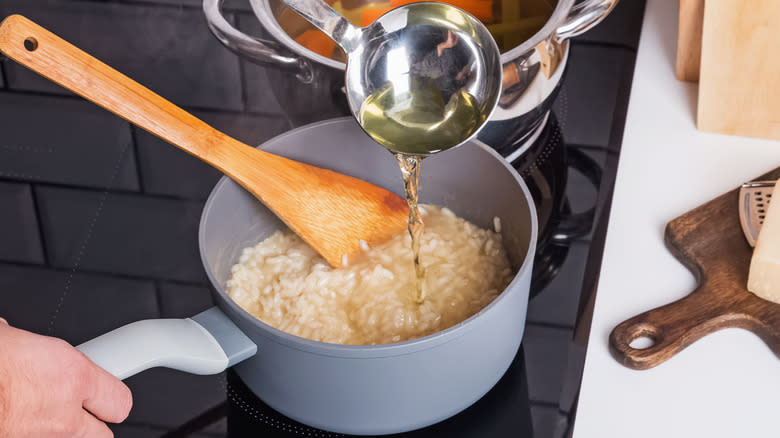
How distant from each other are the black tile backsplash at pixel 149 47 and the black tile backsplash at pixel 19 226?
0.22m

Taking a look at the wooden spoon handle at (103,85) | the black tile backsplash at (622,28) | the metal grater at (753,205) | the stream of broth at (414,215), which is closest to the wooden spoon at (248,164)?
the wooden spoon handle at (103,85)

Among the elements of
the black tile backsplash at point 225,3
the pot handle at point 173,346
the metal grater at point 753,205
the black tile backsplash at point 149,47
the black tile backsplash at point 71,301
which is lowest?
the black tile backsplash at point 71,301

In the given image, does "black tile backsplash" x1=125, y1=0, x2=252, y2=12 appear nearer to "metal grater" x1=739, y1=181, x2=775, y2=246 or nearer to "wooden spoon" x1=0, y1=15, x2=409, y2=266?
"wooden spoon" x1=0, y1=15, x2=409, y2=266

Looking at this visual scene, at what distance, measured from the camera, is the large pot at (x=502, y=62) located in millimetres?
995

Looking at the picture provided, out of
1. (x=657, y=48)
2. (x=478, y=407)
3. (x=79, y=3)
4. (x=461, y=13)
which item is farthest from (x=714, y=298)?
(x=79, y=3)

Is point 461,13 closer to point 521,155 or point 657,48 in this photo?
point 521,155

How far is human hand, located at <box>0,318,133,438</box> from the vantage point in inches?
29.4

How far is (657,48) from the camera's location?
133 centimetres

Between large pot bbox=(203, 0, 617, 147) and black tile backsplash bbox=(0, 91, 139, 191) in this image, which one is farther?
black tile backsplash bbox=(0, 91, 139, 191)

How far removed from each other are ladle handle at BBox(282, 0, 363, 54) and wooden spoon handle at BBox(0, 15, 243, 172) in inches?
7.3

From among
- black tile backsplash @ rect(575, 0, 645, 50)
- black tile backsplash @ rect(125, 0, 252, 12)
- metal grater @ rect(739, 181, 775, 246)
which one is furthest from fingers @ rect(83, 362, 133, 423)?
black tile backsplash @ rect(575, 0, 645, 50)

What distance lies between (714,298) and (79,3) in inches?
45.9

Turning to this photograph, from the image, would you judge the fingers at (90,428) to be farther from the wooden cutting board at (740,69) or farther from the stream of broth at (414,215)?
the wooden cutting board at (740,69)

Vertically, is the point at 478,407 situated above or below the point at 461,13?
below
